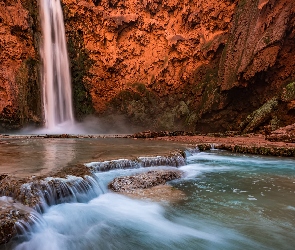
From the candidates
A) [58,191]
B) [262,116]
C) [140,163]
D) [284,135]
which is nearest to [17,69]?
[140,163]

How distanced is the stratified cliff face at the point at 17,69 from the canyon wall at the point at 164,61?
7cm

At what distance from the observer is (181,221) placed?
15.1 feet

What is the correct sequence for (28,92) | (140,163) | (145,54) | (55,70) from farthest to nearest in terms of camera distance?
1. (145,54)
2. (55,70)
3. (28,92)
4. (140,163)

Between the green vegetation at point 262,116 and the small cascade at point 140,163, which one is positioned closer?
the small cascade at point 140,163

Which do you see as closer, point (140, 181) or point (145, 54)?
point (140, 181)

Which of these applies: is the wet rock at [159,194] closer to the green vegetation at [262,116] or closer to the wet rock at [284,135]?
the wet rock at [284,135]

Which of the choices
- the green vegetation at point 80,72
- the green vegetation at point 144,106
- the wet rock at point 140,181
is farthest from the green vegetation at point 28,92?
the wet rock at point 140,181

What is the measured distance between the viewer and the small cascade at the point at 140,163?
649cm

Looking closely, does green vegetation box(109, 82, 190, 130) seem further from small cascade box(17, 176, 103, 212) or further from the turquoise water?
small cascade box(17, 176, 103, 212)

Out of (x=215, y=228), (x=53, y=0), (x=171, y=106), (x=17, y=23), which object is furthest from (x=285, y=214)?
(x=53, y=0)

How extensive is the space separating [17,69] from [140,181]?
19362 millimetres

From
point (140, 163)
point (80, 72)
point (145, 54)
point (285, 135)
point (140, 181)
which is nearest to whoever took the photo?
point (140, 181)

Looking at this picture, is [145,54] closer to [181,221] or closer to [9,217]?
[181,221]

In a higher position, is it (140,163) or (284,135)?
(284,135)
